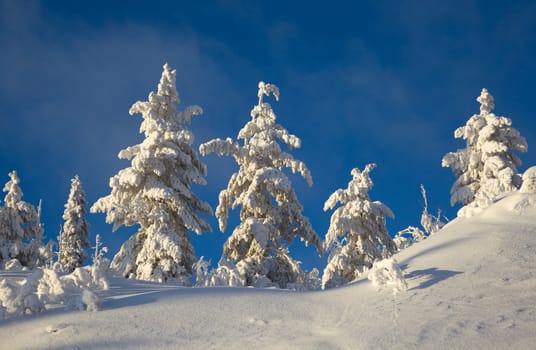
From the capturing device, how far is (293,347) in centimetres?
456

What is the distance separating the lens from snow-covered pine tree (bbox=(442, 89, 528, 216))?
63.7 feet

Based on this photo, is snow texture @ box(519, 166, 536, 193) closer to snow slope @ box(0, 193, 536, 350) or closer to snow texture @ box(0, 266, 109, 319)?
snow slope @ box(0, 193, 536, 350)

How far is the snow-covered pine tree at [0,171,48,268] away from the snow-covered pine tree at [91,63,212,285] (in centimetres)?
913

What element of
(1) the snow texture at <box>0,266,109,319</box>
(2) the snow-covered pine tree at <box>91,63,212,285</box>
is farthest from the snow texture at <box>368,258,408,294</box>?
(2) the snow-covered pine tree at <box>91,63,212,285</box>

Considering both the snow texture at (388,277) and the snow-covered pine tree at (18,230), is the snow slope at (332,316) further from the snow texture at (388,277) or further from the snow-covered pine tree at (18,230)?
the snow-covered pine tree at (18,230)

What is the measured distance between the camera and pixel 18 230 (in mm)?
24484

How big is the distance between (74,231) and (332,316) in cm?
2533

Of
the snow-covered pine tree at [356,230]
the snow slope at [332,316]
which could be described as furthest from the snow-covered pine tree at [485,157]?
the snow slope at [332,316]

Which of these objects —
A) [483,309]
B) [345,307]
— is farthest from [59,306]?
[483,309]

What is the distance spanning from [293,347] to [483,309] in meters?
2.44

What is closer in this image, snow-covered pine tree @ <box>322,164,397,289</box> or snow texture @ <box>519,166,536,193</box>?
snow texture @ <box>519,166,536,193</box>

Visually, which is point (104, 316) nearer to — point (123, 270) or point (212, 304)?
point (212, 304)

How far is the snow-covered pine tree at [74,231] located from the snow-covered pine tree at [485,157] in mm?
21975

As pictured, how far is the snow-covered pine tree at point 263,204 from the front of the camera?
55.1 feet
